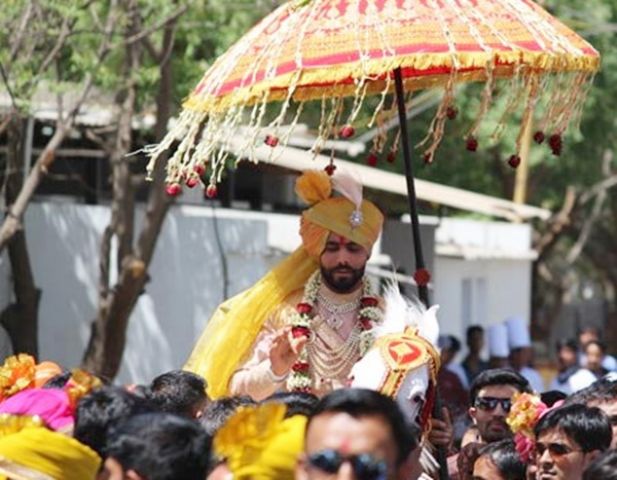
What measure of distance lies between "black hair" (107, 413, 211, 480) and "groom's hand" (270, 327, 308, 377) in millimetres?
3321

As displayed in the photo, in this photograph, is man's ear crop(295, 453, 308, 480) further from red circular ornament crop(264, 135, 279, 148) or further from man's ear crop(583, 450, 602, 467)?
red circular ornament crop(264, 135, 279, 148)

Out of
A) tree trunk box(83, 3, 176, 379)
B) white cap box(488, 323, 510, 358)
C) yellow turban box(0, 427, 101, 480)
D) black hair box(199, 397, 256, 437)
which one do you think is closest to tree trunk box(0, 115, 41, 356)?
tree trunk box(83, 3, 176, 379)

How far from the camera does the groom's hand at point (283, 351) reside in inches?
311

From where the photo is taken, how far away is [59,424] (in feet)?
17.1

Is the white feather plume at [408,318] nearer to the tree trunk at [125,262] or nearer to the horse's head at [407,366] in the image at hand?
the horse's head at [407,366]

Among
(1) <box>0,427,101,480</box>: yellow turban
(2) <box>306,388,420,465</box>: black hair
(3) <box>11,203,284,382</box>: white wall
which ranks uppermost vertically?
(2) <box>306,388,420,465</box>: black hair

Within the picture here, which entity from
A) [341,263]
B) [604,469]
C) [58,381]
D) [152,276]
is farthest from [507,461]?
[152,276]

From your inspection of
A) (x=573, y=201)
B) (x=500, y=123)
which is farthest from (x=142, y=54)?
(x=573, y=201)

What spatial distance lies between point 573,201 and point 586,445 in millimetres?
26143

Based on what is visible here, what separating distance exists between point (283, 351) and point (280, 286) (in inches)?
16.9

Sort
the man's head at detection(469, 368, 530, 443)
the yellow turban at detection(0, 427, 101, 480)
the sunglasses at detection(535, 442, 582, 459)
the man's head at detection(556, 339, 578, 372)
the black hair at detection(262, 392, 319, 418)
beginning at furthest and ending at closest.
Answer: the man's head at detection(556, 339, 578, 372)
the man's head at detection(469, 368, 530, 443)
the sunglasses at detection(535, 442, 582, 459)
the black hair at detection(262, 392, 319, 418)
the yellow turban at detection(0, 427, 101, 480)

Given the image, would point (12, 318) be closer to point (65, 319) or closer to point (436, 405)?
point (65, 319)

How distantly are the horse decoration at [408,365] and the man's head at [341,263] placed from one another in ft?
2.77

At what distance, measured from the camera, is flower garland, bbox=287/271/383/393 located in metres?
7.95
